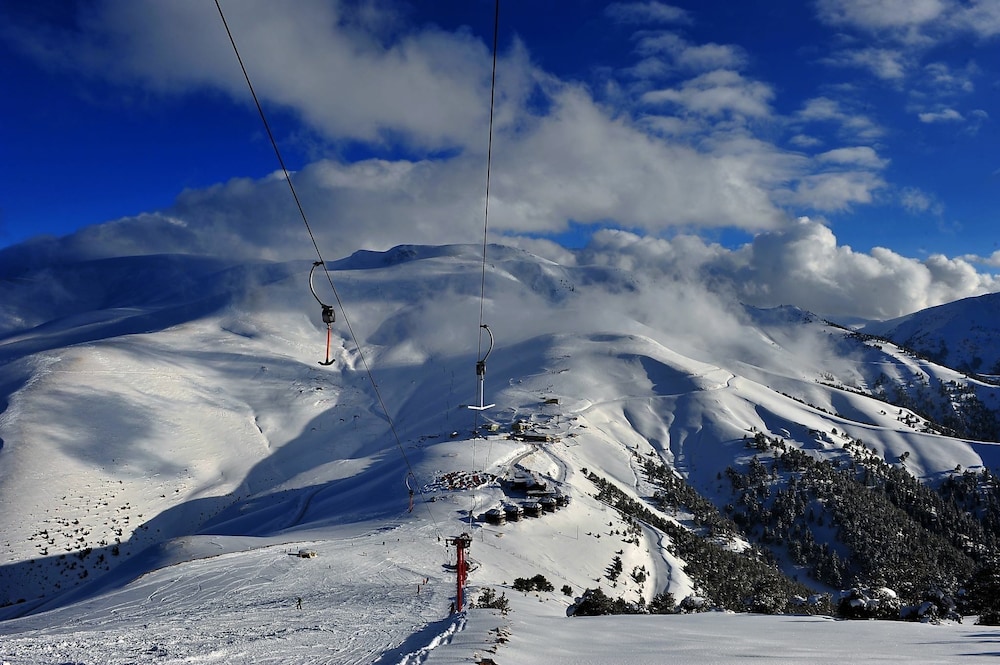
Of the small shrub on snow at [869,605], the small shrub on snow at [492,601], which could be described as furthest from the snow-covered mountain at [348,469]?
the small shrub on snow at [869,605]

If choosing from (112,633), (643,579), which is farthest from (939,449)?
(112,633)

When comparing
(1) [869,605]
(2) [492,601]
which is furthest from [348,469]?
(1) [869,605]

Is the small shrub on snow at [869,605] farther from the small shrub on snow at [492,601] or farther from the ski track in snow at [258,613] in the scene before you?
the ski track in snow at [258,613]

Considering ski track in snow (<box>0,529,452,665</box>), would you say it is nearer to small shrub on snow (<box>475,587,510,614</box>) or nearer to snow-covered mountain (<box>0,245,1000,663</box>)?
snow-covered mountain (<box>0,245,1000,663</box>)

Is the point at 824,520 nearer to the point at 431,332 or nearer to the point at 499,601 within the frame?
the point at 499,601

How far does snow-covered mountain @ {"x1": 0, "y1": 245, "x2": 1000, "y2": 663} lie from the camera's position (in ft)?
66.0

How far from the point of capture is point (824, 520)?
87.3m

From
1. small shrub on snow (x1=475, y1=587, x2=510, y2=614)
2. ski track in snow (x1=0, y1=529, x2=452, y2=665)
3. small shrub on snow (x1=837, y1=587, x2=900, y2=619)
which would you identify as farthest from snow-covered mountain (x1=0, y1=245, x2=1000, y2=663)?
small shrub on snow (x1=837, y1=587, x2=900, y2=619)

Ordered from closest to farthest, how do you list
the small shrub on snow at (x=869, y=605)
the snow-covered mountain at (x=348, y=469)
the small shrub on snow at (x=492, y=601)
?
1. the small shrub on snow at (x=869, y=605)
2. the small shrub on snow at (x=492, y=601)
3. the snow-covered mountain at (x=348, y=469)

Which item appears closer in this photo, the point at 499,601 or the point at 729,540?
the point at 499,601

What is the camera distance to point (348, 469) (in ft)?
254

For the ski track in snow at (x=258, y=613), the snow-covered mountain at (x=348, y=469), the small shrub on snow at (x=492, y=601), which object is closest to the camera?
the ski track in snow at (x=258, y=613)

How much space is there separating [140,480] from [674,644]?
9172 cm

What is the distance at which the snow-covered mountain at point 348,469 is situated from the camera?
20125mm
